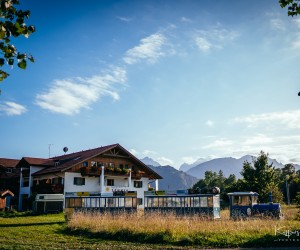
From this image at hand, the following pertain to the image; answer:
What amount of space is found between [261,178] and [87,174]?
819 inches

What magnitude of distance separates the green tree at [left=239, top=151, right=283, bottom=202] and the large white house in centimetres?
1297

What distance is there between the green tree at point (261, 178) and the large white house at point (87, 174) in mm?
12969

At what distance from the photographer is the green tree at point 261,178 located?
33.9 m

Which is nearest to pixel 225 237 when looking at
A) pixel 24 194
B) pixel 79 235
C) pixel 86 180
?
pixel 79 235

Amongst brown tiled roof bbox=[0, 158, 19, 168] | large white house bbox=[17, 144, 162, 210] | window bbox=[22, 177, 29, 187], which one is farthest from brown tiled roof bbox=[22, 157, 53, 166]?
brown tiled roof bbox=[0, 158, 19, 168]

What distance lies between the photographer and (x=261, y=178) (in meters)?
34.4

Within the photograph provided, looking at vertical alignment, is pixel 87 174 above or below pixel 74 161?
below

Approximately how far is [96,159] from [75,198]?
50.3 feet

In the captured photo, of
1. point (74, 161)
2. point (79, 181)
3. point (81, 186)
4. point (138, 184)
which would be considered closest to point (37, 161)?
point (74, 161)

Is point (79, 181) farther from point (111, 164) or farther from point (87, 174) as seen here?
point (111, 164)

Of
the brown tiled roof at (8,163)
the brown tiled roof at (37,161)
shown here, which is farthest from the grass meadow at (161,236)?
the brown tiled roof at (8,163)

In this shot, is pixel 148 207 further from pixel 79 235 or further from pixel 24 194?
pixel 24 194

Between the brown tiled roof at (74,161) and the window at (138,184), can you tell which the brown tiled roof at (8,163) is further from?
the window at (138,184)

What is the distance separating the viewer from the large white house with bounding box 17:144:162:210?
4019cm
